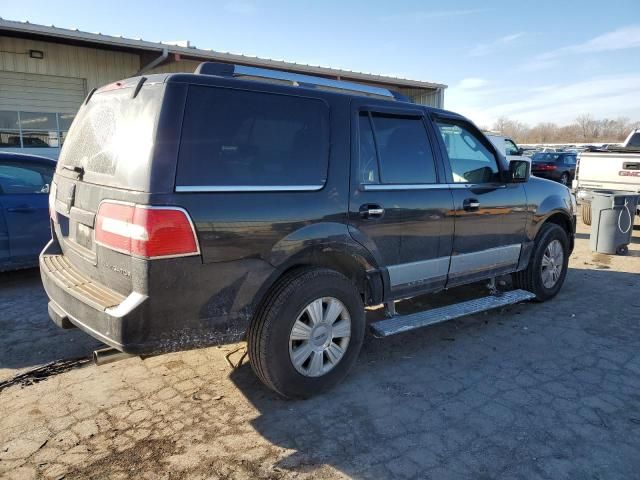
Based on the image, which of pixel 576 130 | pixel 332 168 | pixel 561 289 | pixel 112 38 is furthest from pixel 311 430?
pixel 576 130

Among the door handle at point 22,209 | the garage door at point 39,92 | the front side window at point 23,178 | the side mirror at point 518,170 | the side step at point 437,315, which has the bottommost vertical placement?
the side step at point 437,315

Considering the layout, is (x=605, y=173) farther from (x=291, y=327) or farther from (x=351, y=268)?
(x=291, y=327)

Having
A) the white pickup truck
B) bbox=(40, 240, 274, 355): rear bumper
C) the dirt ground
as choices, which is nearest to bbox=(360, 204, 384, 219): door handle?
bbox=(40, 240, 274, 355): rear bumper

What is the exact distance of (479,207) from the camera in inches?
172

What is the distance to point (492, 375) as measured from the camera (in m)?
3.73

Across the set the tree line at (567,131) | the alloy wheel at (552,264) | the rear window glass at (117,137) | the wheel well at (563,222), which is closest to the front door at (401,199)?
the rear window glass at (117,137)

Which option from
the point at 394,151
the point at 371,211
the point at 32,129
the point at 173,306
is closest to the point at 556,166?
the point at 32,129

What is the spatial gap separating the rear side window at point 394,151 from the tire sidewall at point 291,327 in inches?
32.0

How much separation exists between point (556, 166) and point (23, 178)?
72.0 feet

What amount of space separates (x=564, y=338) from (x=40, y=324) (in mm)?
4876

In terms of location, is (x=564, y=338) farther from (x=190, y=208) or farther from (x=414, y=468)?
(x=190, y=208)

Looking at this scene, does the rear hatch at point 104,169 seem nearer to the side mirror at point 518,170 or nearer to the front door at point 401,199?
the front door at point 401,199

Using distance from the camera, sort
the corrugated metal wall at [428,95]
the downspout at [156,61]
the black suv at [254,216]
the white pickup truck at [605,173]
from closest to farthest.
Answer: the black suv at [254,216], the white pickup truck at [605,173], the downspout at [156,61], the corrugated metal wall at [428,95]

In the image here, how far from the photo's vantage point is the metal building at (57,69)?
39.2ft
